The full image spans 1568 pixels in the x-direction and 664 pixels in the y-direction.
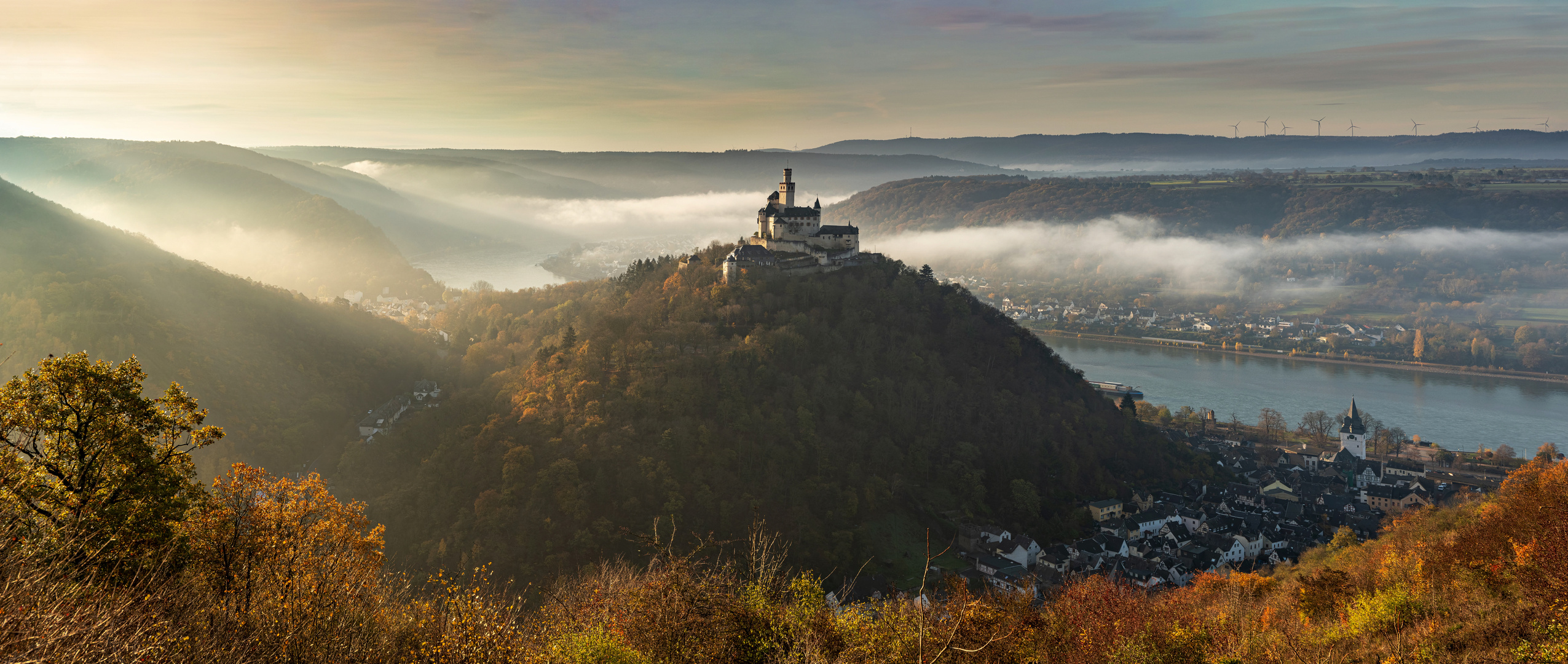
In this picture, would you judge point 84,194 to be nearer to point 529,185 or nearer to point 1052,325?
point 529,185

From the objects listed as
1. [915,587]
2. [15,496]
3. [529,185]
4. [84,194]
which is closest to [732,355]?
[915,587]

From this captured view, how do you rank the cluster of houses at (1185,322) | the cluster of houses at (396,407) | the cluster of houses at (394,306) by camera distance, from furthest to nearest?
the cluster of houses at (1185,322) → the cluster of houses at (394,306) → the cluster of houses at (396,407)

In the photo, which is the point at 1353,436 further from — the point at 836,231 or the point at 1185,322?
the point at 1185,322

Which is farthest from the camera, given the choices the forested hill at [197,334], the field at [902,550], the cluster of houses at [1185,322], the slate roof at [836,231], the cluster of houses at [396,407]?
the cluster of houses at [1185,322]

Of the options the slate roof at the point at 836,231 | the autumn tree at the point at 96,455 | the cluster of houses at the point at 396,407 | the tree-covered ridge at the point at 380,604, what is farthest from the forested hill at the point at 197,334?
the slate roof at the point at 836,231

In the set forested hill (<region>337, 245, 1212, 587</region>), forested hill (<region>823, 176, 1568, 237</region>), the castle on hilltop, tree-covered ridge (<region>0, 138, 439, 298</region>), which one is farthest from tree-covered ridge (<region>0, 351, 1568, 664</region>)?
forested hill (<region>823, 176, 1568, 237</region>)

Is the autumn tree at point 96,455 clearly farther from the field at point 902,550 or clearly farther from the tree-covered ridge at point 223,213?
the tree-covered ridge at point 223,213
